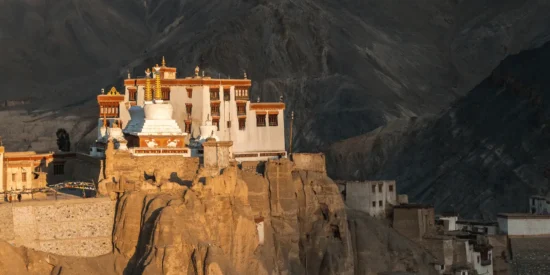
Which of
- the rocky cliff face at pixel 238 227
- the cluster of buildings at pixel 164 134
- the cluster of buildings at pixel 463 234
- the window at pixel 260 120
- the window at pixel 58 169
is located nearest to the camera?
the rocky cliff face at pixel 238 227

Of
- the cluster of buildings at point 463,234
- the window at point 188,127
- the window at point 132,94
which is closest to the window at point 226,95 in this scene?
the window at point 188,127

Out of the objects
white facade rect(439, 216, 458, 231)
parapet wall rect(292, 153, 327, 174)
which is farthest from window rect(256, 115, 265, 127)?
white facade rect(439, 216, 458, 231)

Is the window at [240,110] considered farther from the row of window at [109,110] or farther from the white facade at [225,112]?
the row of window at [109,110]

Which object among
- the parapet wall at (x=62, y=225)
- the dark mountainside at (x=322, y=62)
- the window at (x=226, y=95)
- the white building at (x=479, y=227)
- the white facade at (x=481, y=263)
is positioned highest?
the dark mountainside at (x=322, y=62)

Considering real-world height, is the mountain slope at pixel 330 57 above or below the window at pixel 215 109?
above

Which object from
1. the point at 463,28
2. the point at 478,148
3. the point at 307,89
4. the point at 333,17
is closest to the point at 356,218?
the point at 478,148

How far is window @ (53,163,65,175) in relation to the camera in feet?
239

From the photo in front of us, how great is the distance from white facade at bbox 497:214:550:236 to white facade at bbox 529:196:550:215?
17.9 ft

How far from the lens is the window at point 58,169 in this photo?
7288cm

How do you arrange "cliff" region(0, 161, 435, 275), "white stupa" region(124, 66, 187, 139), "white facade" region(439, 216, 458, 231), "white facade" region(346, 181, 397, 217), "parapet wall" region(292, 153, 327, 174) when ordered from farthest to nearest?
"white facade" region(439, 216, 458, 231), "white facade" region(346, 181, 397, 217), "parapet wall" region(292, 153, 327, 174), "white stupa" region(124, 66, 187, 139), "cliff" region(0, 161, 435, 275)

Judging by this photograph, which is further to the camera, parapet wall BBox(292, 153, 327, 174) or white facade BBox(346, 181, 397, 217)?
white facade BBox(346, 181, 397, 217)

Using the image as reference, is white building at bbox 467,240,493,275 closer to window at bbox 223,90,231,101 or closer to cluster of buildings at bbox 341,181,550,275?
cluster of buildings at bbox 341,181,550,275

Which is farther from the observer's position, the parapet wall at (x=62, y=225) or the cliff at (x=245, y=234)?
the parapet wall at (x=62, y=225)

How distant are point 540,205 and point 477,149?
28.1 metres
